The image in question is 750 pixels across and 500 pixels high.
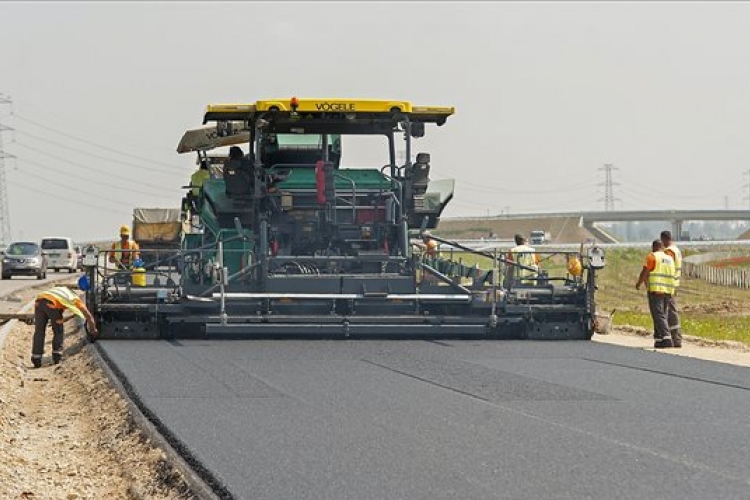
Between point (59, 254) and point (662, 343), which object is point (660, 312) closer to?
point (662, 343)

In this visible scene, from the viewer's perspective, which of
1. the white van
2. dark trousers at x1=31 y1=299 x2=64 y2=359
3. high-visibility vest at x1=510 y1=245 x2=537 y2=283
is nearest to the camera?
dark trousers at x1=31 y1=299 x2=64 y2=359

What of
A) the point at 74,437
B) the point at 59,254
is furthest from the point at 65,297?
the point at 59,254

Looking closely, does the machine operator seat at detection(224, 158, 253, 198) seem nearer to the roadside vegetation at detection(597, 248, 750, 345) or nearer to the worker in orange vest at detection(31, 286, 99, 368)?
the worker in orange vest at detection(31, 286, 99, 368)

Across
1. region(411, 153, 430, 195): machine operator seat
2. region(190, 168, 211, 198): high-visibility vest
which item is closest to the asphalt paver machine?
region(411, 153, 430, 195): machine operator seat

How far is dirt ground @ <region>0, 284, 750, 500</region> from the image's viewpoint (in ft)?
28.1

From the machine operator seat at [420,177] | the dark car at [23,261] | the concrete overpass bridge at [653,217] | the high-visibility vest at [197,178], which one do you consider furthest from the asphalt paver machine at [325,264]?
the concrete overpass bridge at [653,217]

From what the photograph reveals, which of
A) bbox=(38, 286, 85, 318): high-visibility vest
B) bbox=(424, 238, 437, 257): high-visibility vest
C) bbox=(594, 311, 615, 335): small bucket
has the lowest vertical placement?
bbox=(594, 311, 615, 335): small bucket

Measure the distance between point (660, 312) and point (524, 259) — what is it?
2.50 m

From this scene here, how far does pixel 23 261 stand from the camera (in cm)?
4919

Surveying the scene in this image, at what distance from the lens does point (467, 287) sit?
17.7 meters

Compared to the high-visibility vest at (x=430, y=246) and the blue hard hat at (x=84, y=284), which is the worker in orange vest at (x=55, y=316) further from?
the high-visibility vest at (x=430, y=246)

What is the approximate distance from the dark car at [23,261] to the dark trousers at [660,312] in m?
34.5

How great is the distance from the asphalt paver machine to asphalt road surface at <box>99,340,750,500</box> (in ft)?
2.68

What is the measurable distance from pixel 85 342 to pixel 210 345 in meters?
2.58
